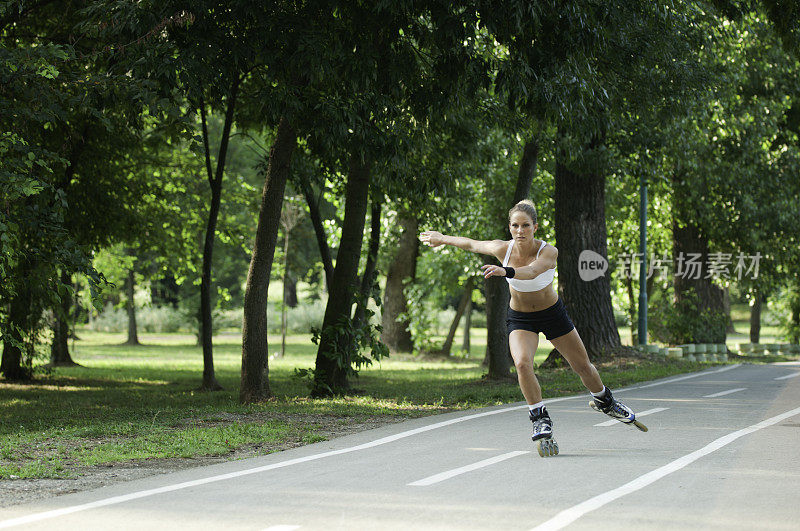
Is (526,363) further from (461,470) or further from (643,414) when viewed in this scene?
(643,414)

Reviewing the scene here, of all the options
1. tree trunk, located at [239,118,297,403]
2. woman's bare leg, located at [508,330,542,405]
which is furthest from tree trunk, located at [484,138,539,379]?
woman's bare leg, located at [508,330,542,405]

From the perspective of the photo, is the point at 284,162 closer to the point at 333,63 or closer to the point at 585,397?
the point at 333,63

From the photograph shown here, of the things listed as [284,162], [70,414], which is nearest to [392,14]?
[284,162]

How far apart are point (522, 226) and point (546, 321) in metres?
0.87

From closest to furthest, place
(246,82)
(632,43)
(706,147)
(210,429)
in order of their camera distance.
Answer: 1. (210,429)
2. (632,43)
3. (246,82)
4. (706,147)

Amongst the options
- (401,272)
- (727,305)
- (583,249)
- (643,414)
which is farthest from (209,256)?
(727,305)

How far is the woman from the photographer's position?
7.77m

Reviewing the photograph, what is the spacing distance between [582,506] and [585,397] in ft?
23.2

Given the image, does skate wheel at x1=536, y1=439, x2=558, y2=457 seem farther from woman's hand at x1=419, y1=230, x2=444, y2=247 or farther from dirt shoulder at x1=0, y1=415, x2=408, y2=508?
dirt shoulder at x1=0, y1=415, x2=408, y2=508

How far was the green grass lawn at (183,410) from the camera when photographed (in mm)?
8594

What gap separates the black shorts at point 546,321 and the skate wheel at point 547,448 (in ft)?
2.92

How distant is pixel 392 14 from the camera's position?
11453mm

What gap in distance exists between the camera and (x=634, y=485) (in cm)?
643

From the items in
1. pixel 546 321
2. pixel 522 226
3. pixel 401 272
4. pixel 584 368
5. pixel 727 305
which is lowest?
pixel 584 368
